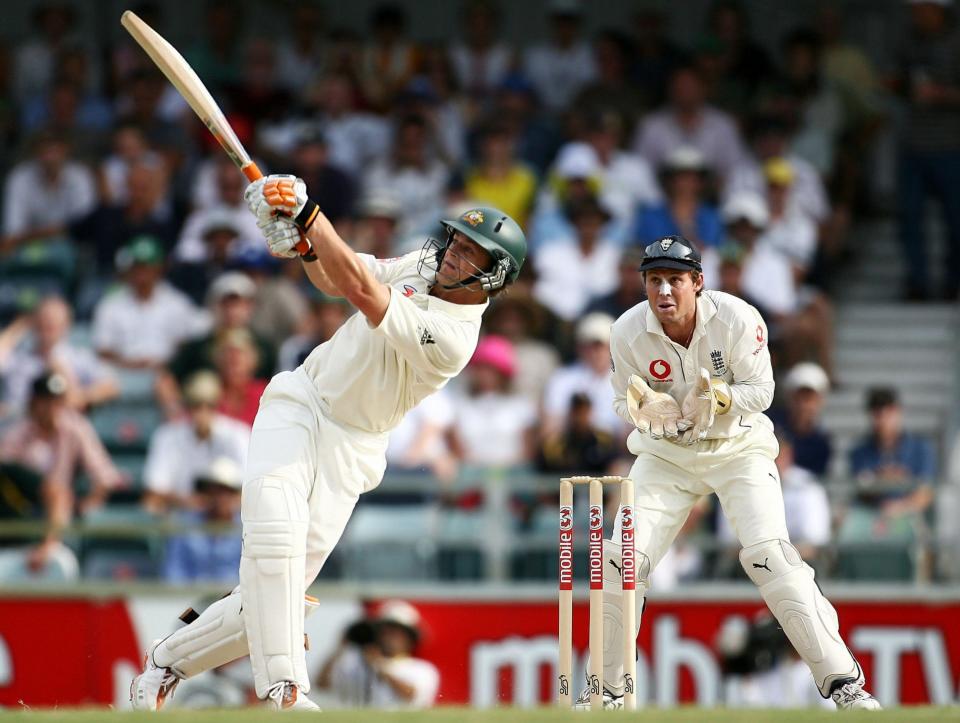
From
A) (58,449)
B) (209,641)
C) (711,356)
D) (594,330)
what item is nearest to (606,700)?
(711,356)

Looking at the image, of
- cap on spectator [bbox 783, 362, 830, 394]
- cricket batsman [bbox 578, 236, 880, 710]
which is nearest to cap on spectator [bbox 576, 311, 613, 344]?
cap on spectator [bbox 783, 362, 830, 394]

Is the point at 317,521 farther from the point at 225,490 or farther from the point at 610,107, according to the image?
the point at 610,107

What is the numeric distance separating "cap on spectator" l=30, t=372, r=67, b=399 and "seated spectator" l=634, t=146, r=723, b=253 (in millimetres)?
4061

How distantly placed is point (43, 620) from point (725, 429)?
516 centimetres

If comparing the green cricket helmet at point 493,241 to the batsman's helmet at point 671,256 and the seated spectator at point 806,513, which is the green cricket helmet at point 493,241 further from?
the seated spectator at point 806,513

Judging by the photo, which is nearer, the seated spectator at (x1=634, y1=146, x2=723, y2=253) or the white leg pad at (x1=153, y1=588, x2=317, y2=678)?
the white leg pad at (x1=153, y1=588, x2=317, y2=678)

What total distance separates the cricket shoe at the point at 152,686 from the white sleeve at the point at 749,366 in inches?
99.4

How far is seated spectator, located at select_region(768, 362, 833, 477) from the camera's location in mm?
11047

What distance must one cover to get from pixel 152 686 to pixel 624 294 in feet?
17.5

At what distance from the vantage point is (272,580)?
22.4ft

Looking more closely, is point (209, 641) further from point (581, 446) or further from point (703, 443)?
point (581, 446)

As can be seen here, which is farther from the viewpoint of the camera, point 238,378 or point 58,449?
point 238,378

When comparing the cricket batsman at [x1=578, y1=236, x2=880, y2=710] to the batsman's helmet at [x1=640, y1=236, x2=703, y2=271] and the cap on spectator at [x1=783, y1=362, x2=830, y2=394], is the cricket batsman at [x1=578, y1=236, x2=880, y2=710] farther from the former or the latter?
the cap on spectator at [x1=783, y1=362, x2=830, y2=394]

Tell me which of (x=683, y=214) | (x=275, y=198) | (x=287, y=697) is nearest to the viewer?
(x=275, y=198)
